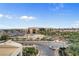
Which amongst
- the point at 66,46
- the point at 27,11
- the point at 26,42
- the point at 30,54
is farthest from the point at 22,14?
the point at 66,46

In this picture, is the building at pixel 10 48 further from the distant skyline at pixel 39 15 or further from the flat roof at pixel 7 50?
the distant skyline at pixel 39 15

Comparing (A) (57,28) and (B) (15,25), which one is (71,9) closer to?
(A) (57,28)

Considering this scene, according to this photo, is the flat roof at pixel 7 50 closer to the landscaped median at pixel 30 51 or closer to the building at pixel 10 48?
the building at pixel 10 48

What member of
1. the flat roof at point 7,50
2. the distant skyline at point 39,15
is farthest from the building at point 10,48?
the distant skyline at point 39,15

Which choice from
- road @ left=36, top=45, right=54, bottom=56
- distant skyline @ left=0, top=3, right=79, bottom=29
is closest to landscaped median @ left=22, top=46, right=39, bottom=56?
road @ left=36, top=45, right=54, bottom=56

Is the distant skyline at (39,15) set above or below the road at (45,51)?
above

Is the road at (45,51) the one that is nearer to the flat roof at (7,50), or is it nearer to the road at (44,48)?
the road at (44,48)

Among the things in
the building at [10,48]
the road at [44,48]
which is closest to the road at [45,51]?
the road at [44,48]
